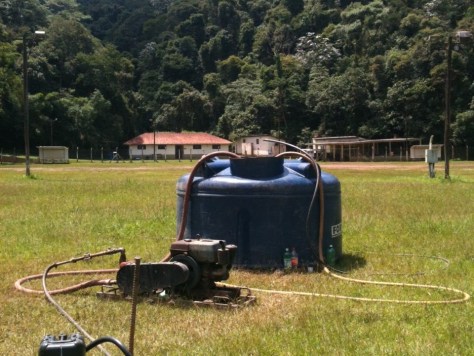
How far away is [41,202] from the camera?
1670 cm

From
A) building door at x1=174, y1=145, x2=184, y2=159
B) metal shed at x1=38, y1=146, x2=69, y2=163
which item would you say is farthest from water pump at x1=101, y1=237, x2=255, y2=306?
building door at x1=174, y1=145, x2=184, y2=159

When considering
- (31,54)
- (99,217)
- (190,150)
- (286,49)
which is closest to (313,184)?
(99,217)

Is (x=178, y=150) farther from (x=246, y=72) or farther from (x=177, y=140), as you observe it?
(x=246, y=72)

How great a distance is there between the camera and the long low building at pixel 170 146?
98.1 meters

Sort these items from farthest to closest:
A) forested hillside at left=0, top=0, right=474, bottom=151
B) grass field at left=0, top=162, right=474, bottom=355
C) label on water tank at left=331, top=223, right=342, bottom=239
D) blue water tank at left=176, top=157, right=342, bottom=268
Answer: forested hillside at left=0, top=0, right=474, bottom=151 → label on water tank at left=331, top=223, right=342, bottom=239 → blue water tank at left=176, top=157, right=342, bottom=268 → grass field at left=0, top=162, right=474, bottom=355

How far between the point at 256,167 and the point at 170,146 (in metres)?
91.9

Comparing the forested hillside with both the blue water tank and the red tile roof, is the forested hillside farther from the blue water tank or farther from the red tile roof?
the blue water tank

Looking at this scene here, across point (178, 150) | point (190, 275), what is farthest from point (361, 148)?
point (190, 275)

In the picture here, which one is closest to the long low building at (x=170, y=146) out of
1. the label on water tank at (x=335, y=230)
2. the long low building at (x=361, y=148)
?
the long low building at (x=361, y=148)

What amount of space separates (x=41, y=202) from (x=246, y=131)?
3395 inches

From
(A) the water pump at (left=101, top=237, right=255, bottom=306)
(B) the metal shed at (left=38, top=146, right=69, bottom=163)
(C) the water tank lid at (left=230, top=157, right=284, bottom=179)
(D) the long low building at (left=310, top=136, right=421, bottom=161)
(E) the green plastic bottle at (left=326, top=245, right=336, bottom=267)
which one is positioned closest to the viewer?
(A) the water pump at (left=101, top=237, right=255, bottom=306)

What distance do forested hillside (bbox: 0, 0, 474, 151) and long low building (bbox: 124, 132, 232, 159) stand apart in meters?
4.53

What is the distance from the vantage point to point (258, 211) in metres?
7.31

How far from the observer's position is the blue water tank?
7.31m
